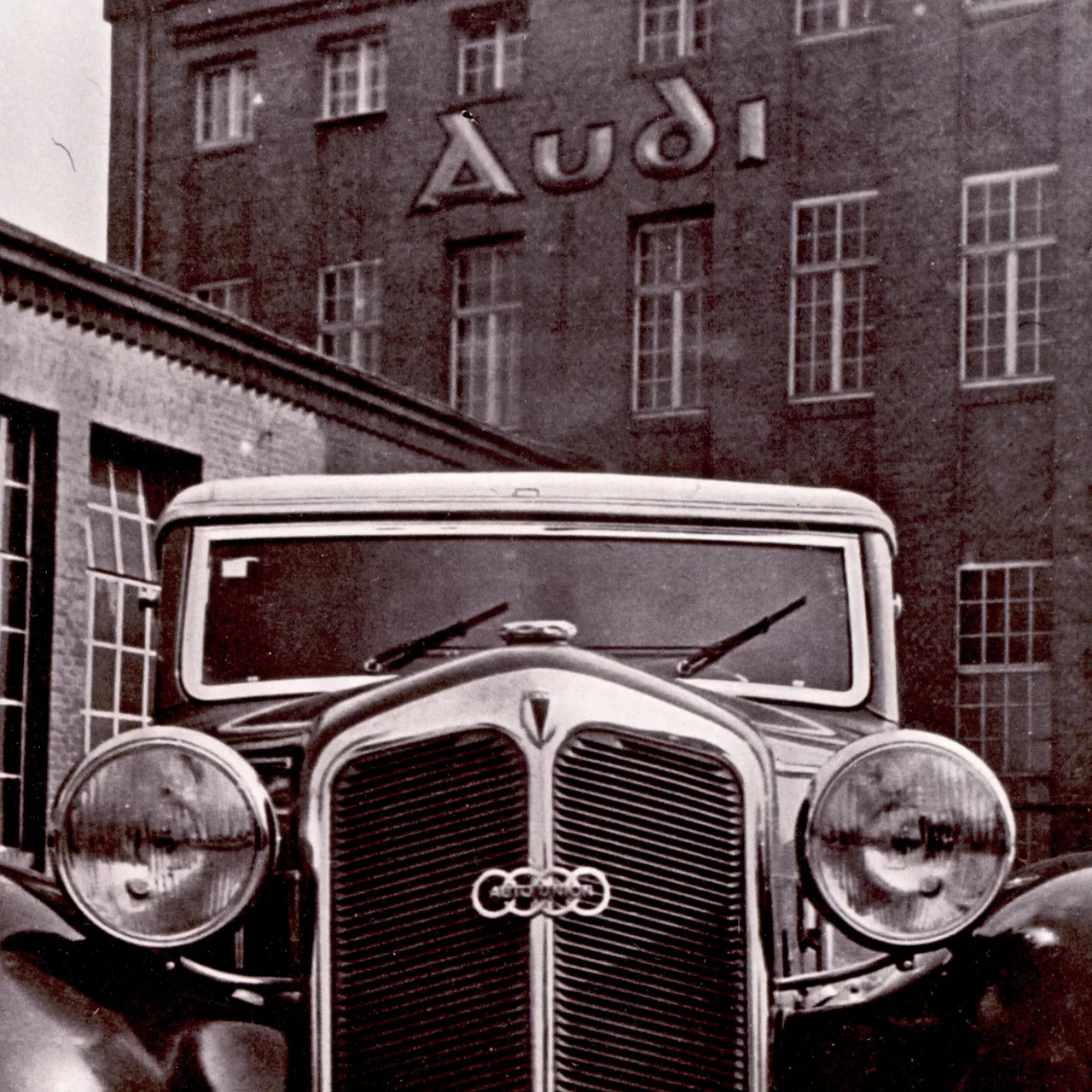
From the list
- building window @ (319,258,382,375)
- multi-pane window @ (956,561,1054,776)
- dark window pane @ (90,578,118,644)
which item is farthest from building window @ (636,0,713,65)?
dark window pane @ (90,578,118,644)

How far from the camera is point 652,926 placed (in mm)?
2893

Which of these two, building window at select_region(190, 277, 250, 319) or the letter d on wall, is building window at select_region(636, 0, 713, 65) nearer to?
the letter d on wall

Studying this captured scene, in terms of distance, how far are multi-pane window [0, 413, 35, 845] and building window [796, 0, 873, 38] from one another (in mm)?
10716

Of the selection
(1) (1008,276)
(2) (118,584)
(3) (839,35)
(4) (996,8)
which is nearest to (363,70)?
(3) (839,35)

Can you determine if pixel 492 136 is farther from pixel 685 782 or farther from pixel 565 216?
pixel 685 782

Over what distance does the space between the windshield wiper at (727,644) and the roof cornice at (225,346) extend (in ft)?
30.7

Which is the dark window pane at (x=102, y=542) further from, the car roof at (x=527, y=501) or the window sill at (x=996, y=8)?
the window sill at (x=996, y=8)

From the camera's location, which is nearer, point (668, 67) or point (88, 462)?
point (88, 462)

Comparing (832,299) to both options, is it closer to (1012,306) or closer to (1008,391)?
(1012,306)

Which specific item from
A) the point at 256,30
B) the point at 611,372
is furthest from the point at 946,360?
the point at 256,30

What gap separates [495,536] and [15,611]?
984 centimetres

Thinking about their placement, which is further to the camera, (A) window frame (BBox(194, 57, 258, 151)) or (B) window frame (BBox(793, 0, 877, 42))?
(A) window frame (BBox(194, 57, 258, 151))

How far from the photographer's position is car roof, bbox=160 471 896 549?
3996 mm

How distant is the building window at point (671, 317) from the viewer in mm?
20828
